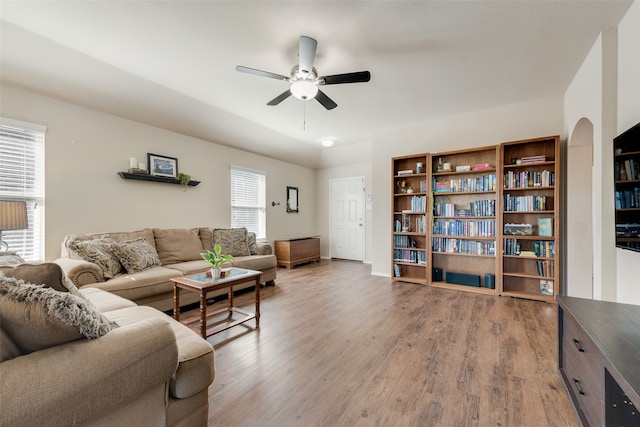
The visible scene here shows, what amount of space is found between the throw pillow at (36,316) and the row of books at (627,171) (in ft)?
9.66

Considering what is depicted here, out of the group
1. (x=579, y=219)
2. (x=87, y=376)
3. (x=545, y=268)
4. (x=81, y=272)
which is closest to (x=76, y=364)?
(x=87, y=376)

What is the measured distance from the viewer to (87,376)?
2.89 ft

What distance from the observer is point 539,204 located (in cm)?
344

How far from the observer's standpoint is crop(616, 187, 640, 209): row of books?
64.3 inches

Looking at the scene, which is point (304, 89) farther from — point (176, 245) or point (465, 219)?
point (465, 219)

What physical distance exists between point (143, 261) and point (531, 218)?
4.95 meters

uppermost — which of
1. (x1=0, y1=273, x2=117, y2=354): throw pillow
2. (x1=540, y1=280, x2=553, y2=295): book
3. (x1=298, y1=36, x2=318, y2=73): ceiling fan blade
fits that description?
(x1=298, y1=36, x2=318, y2=73): ceiling fan blade

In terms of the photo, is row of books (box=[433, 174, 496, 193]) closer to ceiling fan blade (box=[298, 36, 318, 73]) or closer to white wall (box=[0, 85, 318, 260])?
ceiling fan blade (box=[298, 36, 318, 73])

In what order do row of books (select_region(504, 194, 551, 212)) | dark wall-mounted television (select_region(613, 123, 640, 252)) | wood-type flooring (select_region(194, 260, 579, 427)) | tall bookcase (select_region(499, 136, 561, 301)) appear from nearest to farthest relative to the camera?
wood-type flooring (select_region(194, 260, 579, 427)) → dark wall-mounted television (select_region(613, 123, 640, 252)) → tall bookcase (select_region(499, 136, 561, 301)) → row of books (select_region(504, 194, 551, 212))

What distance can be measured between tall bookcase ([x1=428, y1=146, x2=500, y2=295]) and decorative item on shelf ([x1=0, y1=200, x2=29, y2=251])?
462 centimetres

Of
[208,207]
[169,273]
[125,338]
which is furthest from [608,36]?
[208,207]

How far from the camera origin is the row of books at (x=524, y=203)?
135 inches

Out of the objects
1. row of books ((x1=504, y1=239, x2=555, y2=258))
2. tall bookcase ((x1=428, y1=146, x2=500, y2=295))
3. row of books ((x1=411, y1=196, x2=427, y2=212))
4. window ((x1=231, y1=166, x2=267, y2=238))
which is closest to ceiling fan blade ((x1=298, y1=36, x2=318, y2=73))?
tall bookcase ((x1=428, y1=146, x2=500, y2=295))

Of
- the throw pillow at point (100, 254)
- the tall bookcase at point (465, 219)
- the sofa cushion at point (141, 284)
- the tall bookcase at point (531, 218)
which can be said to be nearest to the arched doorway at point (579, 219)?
the tall bookcase at point (531, 218)
